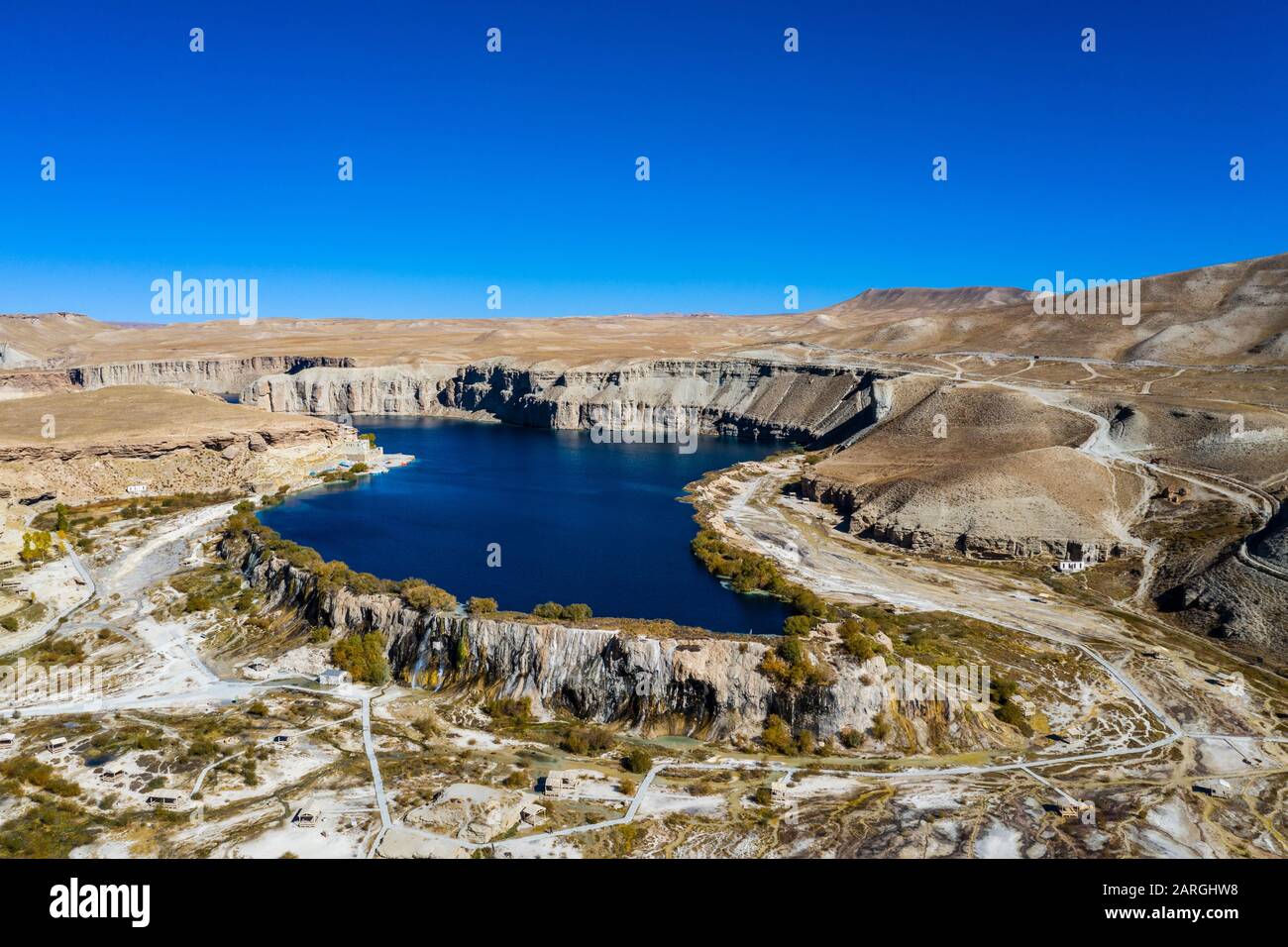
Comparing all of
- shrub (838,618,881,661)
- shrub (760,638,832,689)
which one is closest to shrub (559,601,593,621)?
shrub (760,638,832,689)

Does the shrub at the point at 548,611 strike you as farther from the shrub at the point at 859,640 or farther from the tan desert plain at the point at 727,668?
the shrub at the point at 859,640

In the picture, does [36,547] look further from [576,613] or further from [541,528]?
[576,613]

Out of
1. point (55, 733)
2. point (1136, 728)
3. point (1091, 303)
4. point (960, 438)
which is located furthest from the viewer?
point (1091, 303)

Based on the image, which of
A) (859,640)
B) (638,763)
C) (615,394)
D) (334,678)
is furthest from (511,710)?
(615,394)

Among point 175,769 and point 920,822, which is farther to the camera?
point 175,769

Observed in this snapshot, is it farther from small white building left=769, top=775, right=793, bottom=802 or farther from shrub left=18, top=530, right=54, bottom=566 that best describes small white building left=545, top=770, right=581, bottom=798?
shrub left=18, top=530, right=54, bottom=566
